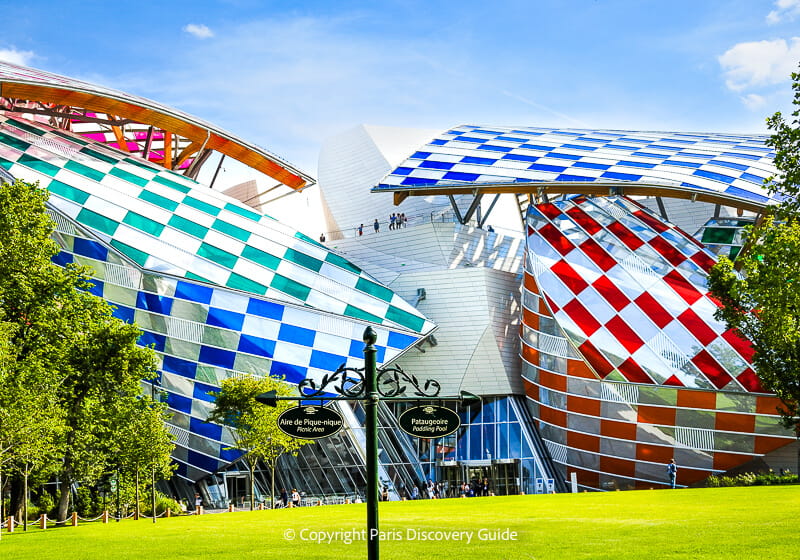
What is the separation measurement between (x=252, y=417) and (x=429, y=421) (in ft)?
85.1

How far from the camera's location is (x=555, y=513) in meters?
20.2

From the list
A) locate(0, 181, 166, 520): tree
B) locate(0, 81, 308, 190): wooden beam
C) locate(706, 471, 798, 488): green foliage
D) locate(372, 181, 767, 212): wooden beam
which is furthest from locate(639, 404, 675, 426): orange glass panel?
locate(0, 81, 308, 190): wooden beam

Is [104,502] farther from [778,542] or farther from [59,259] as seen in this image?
[778,542]

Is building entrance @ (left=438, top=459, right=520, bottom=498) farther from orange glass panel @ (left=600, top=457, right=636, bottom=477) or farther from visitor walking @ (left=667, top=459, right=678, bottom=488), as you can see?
visitor walking @ (left=667, top=459, right=678, bottom=488)

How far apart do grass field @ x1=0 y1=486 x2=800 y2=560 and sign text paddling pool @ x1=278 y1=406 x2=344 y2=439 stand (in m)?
6.13

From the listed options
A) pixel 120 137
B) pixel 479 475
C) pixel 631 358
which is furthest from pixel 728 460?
pixel 120 137

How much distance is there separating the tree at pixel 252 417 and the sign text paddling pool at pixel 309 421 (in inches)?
950

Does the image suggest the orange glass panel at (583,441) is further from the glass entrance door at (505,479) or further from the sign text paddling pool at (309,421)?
the sign text paddling pool at (309,421)

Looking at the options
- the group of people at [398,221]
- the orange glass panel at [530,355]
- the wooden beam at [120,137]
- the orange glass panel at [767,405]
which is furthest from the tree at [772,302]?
the wooden beam at [120,137]

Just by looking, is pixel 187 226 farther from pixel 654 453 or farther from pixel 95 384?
pixel 654 453

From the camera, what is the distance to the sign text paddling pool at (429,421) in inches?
321

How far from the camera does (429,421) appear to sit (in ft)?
26.9

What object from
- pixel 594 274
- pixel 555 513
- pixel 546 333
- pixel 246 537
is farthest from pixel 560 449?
pixel 246 537

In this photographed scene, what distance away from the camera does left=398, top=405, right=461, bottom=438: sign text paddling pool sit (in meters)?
8.16
